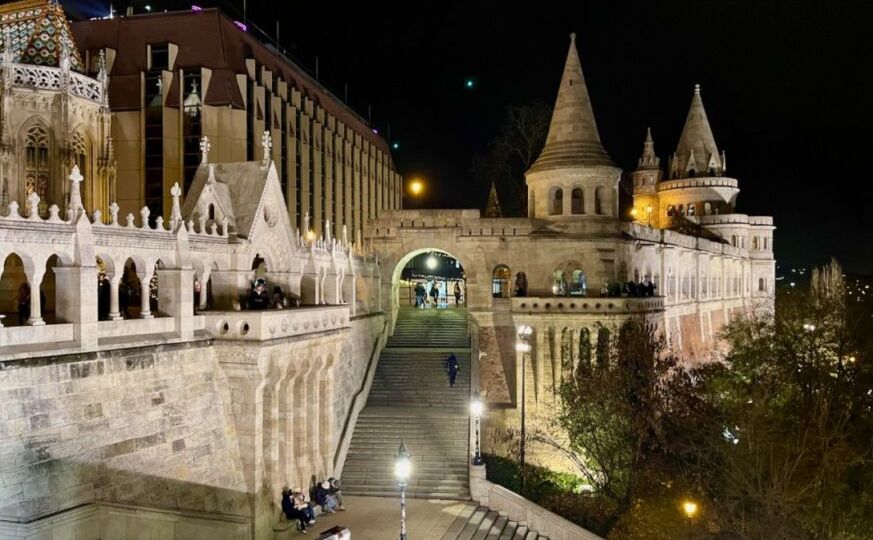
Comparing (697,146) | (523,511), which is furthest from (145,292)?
(697,146)

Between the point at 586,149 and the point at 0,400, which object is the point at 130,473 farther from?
the point at 586,149

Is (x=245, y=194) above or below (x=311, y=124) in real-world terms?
below

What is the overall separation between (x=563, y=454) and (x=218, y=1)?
3378 centimetres

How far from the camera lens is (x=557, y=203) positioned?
108 feet

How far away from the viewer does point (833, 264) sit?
223 feet

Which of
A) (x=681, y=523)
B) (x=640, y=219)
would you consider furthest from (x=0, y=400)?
(x=640, y=219)

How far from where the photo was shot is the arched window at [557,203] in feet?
106

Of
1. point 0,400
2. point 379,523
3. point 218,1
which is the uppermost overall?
point 218,1

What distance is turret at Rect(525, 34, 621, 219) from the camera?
3173cm

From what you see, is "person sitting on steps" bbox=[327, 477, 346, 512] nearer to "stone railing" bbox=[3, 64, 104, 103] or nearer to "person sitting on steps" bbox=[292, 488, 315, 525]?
"person sitting on steps" bbox=[292, 488, 315, 525]

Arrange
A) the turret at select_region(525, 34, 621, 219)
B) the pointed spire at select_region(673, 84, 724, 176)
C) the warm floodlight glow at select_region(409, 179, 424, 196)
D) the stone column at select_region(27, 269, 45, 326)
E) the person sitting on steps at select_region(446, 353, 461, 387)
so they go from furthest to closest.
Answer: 1. the warm floodlight glow at select_region(409, 179, 424, 196)
2. the pointed spire at select_region(673, 84, 724, 176)
3. the turret at select_region(525, 34, 621, 219)
4. the person sitting on steps at select_region(446, 353, 461, 387)
5. the stone column at select_region(27, 269, 45, 326)

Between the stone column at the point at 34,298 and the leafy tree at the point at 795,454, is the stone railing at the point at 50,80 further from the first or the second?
the leafy tree at the point at 795,454

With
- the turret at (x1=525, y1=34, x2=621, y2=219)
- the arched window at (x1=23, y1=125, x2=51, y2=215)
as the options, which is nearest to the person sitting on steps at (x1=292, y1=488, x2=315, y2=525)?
the arched window at (x1=23, y1=125, x2=51, y2=215)

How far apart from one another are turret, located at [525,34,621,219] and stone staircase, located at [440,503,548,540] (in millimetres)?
15923
